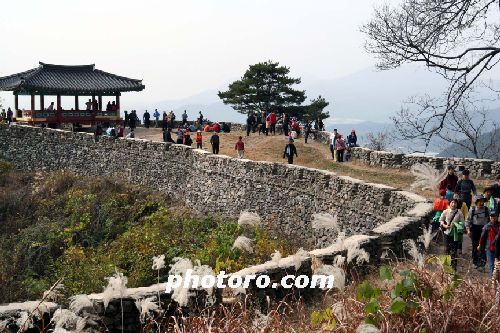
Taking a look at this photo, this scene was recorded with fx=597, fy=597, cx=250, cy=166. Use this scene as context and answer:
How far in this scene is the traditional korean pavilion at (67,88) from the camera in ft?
108

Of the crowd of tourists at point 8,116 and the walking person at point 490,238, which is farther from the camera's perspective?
the crowd of tourists at point 8,116

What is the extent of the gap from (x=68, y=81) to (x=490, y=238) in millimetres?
30125

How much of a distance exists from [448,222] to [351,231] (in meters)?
5.48

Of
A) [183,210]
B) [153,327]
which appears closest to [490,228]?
[153,327]

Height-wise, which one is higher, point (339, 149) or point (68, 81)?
point (68, 81)

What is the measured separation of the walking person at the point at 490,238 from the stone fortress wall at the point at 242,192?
1.34m

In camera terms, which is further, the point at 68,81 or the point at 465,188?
the point at 68,81

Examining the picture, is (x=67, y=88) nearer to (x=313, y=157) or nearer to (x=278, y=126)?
(x=278, y=126)

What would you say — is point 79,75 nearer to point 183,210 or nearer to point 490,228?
point 183,210

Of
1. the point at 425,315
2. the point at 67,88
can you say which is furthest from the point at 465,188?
the point at 67,88

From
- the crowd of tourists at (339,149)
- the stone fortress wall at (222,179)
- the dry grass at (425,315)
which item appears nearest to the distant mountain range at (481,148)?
the crowd of tourists at (339,149)

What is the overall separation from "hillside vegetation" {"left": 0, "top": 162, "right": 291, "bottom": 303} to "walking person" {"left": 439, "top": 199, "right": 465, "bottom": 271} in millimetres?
5220

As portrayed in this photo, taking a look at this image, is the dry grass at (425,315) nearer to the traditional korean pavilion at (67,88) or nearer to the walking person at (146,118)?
the traditional korean pavilion at (67,88)

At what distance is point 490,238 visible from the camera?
884 centimetres
